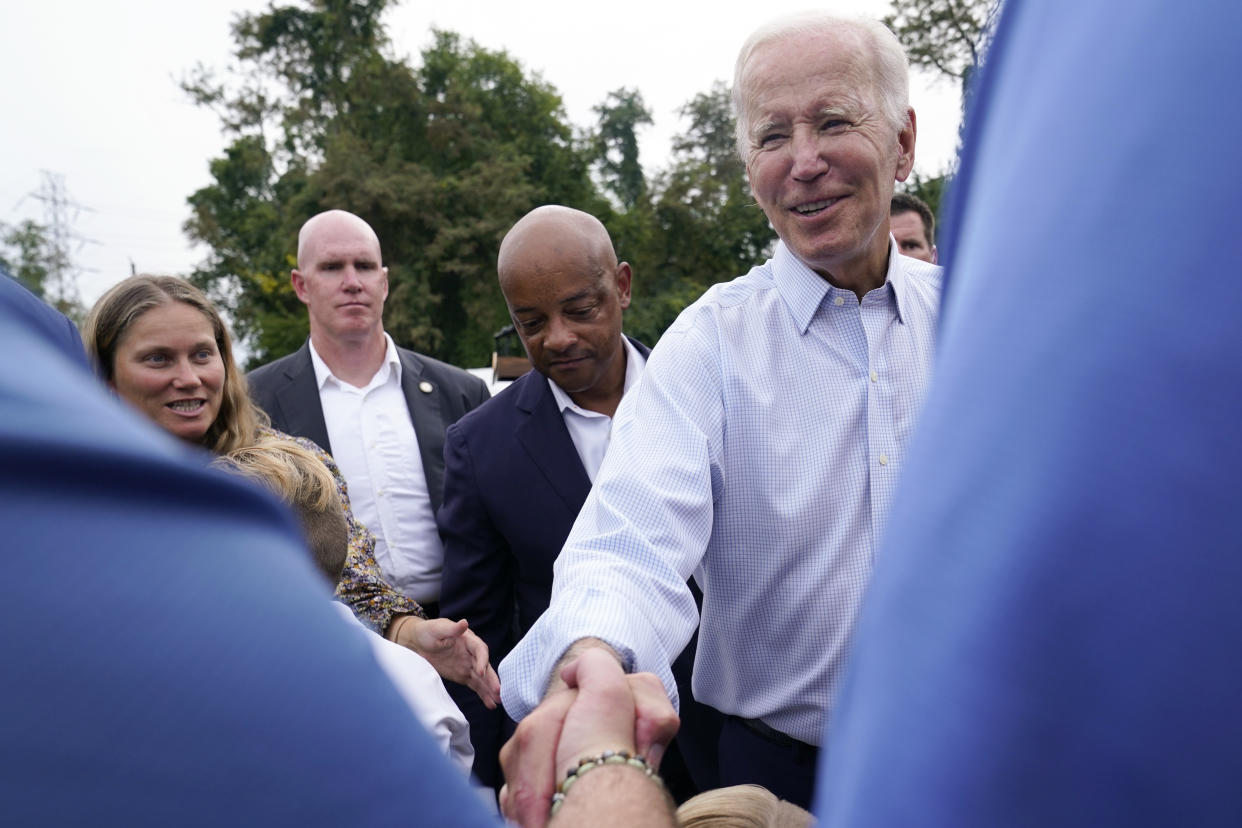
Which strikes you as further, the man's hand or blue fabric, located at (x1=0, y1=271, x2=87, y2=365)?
the man's hand

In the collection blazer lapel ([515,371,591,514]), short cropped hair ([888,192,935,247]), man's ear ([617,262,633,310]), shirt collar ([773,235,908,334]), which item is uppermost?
short cropped hair ([888,192,935,247])

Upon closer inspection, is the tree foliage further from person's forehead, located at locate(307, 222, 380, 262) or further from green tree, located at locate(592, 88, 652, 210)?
person's forehead, located at locate(307, 222, 380, 262)

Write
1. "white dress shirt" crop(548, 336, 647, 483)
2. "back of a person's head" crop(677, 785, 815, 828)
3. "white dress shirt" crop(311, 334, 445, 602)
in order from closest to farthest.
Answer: "back of a person's head" crop(677, 785, 815, 828) < "white dress shirt" crop(548, 336, 647, 483) < "white dress shirt" crop(311, 334, 445, 602)

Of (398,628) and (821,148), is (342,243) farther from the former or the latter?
(821,148)

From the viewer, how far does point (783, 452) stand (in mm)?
2258

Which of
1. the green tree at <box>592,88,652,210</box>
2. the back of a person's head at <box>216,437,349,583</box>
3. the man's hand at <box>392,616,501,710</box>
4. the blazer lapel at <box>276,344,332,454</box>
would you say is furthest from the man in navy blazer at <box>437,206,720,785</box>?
the green tree at <box>592,88,652,210</box>

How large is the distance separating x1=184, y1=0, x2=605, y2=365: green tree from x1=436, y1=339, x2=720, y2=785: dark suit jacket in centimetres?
2668

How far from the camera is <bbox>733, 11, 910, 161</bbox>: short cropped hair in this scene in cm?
229

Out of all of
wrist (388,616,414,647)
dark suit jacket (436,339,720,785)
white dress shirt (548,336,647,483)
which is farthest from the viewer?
white dress shirt (548,336,647,483)

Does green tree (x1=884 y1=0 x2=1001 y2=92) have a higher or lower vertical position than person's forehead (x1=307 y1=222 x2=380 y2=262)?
higher

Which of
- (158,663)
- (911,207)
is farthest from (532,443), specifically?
(158,663)

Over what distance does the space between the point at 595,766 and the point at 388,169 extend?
112 feet

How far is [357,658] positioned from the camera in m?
0.58

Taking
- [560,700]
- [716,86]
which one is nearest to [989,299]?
[560,700]
